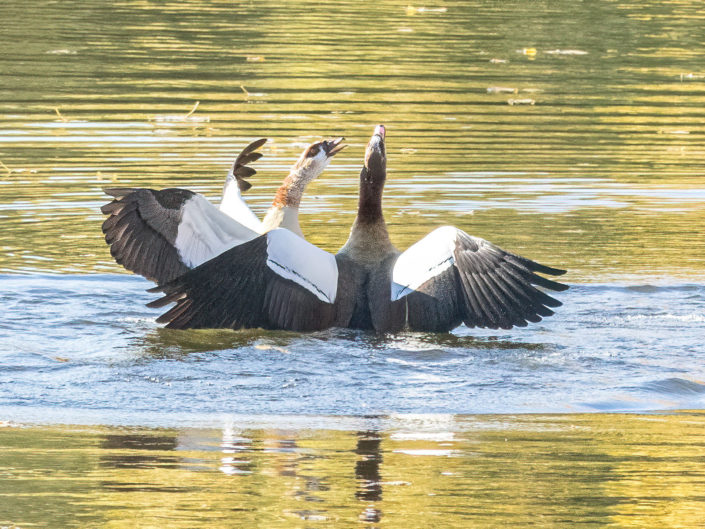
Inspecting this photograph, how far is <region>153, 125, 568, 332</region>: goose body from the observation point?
28.3 ft

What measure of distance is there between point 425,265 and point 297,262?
0.81 meters

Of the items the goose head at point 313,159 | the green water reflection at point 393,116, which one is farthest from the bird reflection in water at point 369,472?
the green water reflection at point 393,116

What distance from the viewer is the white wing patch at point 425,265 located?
28.4 ft

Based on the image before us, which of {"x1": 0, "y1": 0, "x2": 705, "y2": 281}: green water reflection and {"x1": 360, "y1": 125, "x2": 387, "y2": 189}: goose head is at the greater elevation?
{"x1": 0, "y1": 0, "x2": 705, "y2": 281}: green water reflection

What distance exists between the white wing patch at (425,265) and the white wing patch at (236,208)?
1412mm

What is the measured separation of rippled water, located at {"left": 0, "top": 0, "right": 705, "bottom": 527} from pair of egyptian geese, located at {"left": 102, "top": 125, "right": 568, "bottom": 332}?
19cm

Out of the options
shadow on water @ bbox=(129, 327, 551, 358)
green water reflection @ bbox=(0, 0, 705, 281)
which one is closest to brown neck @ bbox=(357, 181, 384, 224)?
shadow on water @ bbox=(129, 327, 551, 358)

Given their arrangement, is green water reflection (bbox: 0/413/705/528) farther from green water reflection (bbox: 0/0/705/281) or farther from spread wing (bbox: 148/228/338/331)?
green water reflection (bbox: 0/0/705/281)

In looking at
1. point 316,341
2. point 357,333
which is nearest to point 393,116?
point 357,333

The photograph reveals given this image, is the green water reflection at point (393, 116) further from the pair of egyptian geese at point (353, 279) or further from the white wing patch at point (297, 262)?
the white wing patch at point (297, 262)

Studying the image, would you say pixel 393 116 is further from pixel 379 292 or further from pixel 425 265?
pixel 425 265

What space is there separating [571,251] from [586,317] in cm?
197

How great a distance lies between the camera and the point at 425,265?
28.5ft

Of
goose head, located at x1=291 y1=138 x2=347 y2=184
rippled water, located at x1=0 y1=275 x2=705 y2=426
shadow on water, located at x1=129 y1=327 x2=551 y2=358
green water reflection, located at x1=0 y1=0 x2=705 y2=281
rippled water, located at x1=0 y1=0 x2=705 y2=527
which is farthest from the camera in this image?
green water reflection, located at x1=0 y1=0 x2=705 y2=281
